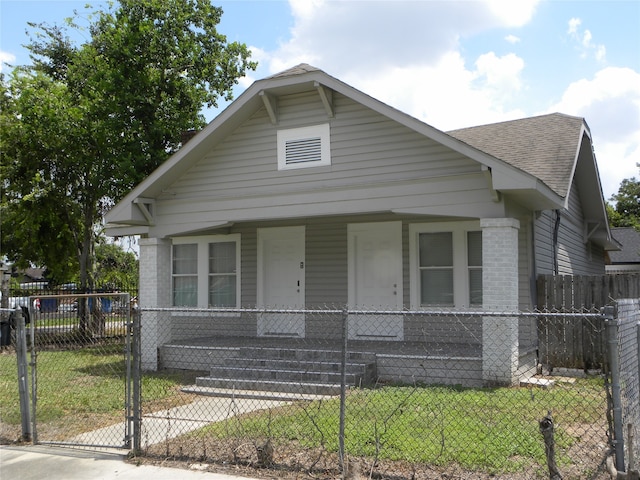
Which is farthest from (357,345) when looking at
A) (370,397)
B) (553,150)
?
(553,150)

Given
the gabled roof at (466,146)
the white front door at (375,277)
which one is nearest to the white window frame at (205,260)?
the gabled roof at (466,146)

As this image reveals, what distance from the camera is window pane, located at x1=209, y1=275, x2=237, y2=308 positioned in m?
13.8

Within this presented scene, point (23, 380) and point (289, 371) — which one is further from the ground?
point (23, 380)

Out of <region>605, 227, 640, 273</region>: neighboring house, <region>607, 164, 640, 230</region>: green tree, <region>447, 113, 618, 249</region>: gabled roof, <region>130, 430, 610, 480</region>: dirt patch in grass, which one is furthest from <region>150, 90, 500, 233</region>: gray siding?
<region>607, 164, 640, 230</region>: green tree

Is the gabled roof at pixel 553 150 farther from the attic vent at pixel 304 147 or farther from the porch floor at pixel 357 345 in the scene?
the porch floor at pixel 357 345

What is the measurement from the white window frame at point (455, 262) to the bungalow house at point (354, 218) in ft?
0.07

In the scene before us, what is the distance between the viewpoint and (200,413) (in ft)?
27.3

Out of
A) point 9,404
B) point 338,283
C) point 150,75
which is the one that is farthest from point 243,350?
point 150,75

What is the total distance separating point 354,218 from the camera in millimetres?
→ 12617

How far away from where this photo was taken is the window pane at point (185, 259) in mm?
14195

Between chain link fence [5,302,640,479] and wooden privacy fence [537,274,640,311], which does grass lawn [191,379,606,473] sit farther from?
wooden privacy fence [537,274,640,311]

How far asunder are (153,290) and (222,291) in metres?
1.87

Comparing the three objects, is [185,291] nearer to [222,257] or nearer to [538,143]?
[222,257]

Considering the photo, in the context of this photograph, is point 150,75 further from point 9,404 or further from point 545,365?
point 545,365
